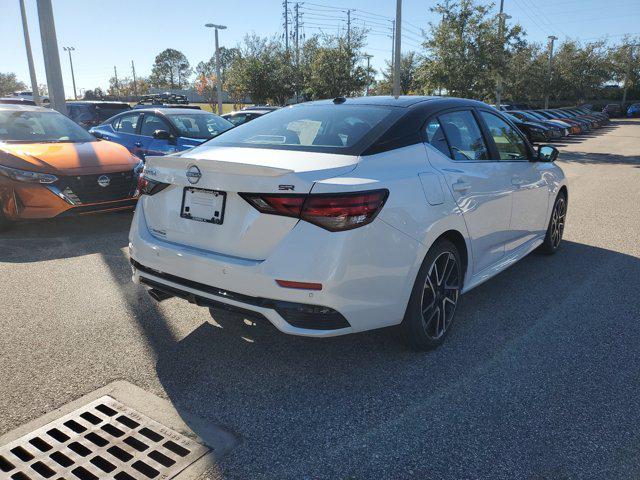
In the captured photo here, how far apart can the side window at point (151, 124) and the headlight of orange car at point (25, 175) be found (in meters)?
3.47

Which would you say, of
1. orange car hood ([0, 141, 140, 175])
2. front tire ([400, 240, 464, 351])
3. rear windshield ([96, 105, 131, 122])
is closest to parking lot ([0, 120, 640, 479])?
front tire ([400, 240, 464, 351])

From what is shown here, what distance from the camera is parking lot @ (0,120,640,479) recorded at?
2391 mm

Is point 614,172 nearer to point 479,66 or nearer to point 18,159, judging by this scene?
point 479,66

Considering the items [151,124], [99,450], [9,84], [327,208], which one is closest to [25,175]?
[151,124]

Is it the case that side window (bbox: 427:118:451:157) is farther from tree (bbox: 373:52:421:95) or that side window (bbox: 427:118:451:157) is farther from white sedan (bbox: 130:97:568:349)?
tree (bbox: 373:52:421:95)

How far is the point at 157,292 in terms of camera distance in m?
3.45

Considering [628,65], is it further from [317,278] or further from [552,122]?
[317,278]

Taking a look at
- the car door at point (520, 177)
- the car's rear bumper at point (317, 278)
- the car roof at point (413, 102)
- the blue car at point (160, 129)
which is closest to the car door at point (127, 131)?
the blue car at point (160, 129)

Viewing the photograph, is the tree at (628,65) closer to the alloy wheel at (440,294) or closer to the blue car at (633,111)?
the blue car at (633,111)

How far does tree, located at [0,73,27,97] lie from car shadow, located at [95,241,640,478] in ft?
309

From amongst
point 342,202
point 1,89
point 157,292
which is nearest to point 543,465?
point 342,202

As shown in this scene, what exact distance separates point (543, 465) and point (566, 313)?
2013 mm

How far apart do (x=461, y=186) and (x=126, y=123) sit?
26.8 ft

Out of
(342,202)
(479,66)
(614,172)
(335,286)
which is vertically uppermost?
(479,66)
